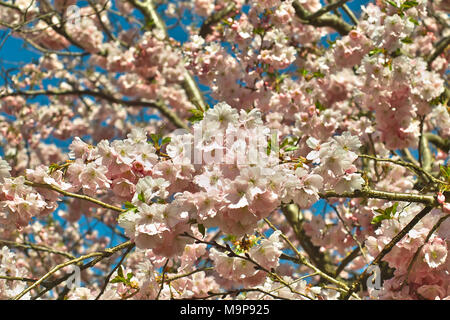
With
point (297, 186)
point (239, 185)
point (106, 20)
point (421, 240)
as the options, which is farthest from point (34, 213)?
point (106, 20)

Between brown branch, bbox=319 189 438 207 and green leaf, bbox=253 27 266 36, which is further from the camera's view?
green leaf, bbox=253 27 266 36

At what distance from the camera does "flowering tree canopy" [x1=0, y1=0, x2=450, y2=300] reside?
5.90 feet

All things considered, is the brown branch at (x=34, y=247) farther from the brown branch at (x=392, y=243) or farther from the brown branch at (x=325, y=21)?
the brown branch at (x=325, y=21)

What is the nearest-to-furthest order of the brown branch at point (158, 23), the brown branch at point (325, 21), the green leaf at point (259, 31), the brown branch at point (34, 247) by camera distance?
1. the brown branch at point (34, 247)
2. the green leaf at point (259, 31)
3. the brown branch at point (325, 21)
4. the brown branch at point (158, 23)

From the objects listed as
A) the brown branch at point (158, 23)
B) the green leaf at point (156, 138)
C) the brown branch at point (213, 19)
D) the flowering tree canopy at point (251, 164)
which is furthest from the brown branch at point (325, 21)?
the green leaf at point (156, 138)

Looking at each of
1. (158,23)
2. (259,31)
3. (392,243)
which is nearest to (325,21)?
(259,31)

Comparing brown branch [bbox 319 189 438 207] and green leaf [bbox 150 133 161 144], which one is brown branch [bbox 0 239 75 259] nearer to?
green leaf [bbox 150 133 161 144]

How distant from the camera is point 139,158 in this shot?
1.94m

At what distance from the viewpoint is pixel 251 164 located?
169 cm

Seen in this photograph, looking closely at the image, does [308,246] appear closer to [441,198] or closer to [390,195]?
[390,195]

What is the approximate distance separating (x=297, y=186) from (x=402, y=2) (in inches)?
86.0

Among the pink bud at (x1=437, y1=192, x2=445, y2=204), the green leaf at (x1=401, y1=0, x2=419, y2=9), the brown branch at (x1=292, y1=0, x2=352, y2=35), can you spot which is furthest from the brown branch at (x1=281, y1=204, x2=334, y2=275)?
the pink bud at (x1=437, y1=192, x2=445, y2=204)

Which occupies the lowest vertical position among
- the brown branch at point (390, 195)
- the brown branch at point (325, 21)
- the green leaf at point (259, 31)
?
the brown branch at point (390, 195)

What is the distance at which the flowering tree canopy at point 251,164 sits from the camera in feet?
5.90
